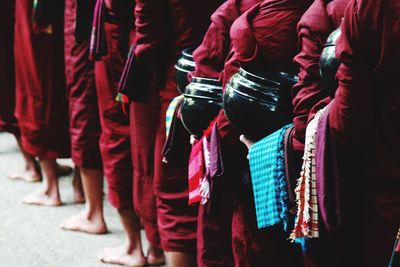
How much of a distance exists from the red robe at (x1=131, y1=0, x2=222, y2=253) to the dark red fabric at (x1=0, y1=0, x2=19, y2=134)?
7.25ft

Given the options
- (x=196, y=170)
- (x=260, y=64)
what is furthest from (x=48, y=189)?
(x=260, y=64)

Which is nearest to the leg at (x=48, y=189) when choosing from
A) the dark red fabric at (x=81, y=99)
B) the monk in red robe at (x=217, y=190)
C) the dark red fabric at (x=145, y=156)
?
the dark red fabric at (x=81, y=99)

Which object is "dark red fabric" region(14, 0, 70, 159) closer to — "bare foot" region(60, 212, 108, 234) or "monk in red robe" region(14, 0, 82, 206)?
"monk in red robe" region(14, 0, 82, 206)

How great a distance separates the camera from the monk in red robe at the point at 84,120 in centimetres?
421

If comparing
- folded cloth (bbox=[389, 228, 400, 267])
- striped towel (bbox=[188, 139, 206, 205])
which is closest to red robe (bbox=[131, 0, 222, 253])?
striped towel (bbox=[188, 139, 206, 205])

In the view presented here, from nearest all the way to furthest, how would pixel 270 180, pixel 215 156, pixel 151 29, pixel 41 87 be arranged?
pixel 270 180 < pixel 215 156 < pixel 151 29 < pixel 41 87

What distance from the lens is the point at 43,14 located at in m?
4.45

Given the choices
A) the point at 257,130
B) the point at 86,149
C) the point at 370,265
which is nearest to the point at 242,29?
the point at 257,130

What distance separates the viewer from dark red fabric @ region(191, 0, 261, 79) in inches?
105

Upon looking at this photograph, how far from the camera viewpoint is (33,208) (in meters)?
4.85

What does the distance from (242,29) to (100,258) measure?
77.0 inches

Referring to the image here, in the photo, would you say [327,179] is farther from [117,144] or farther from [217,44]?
[117,144]

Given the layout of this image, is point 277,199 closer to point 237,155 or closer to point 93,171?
point 237,155

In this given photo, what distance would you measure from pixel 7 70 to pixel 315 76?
3.67 meters
